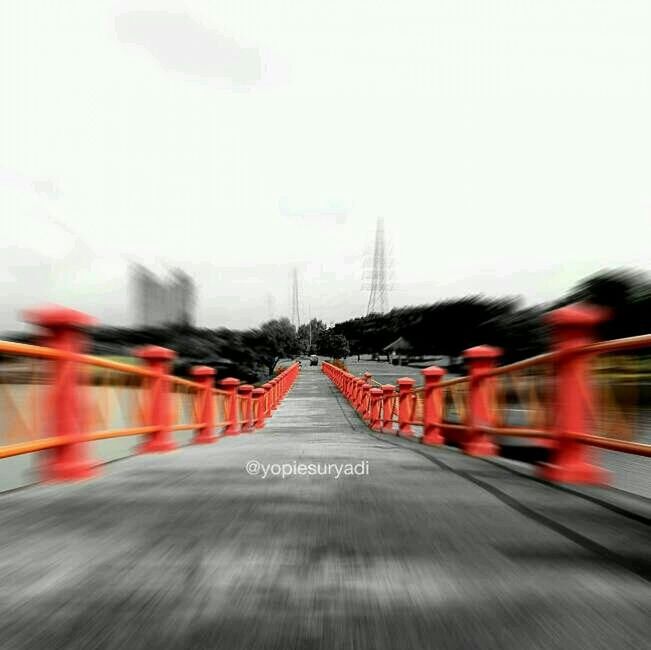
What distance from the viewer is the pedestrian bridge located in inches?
88.5

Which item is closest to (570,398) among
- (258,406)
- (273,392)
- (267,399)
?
(258,406)

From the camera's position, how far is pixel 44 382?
584cm

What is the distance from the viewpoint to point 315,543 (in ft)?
10.7

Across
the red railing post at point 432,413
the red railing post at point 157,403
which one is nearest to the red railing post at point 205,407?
the red railing post at point 157,403

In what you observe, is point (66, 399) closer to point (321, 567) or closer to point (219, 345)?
point (321, 567)

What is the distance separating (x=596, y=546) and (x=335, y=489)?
196 centimetres

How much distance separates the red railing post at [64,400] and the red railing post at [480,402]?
4.91 m

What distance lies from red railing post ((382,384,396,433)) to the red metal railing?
9232mm

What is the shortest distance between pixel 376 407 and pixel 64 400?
16786 millimetres

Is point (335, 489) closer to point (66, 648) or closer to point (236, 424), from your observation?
point (66, 648)

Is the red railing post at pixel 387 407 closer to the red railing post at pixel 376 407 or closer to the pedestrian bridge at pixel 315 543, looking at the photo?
the red railing post at pixel 376 407

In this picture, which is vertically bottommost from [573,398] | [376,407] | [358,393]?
[376,407]

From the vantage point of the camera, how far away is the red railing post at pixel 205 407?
1240cm

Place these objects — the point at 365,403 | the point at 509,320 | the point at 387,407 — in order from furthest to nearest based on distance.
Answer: the point at 509,320
the point at 365,403
the point at 387,407
